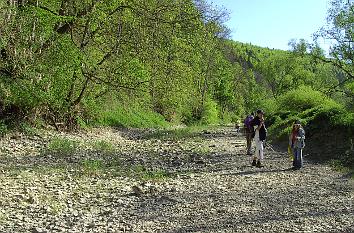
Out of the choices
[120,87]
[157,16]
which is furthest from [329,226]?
[120,87]

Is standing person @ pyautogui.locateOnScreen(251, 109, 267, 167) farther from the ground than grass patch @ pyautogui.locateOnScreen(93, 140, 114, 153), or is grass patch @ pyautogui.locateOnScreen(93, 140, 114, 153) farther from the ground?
standing person @ pyautogui.locateOnScreen(251, 109, 267, 167)

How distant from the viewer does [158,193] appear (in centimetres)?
1091

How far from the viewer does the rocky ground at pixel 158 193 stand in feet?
27.2

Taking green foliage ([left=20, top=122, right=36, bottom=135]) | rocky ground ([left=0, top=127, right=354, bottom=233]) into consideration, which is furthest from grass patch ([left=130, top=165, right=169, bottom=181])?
green foliage ([left=20, top=122, right=36, bottom=135])

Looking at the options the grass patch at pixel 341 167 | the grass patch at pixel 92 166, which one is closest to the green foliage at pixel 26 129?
the grass patch at pixel 92 166

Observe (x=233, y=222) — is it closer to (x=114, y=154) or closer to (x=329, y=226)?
(x=329, y=226)

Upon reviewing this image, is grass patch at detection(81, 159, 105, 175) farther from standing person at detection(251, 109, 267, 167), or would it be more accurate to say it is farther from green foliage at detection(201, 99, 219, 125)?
green foliage at detection(201, 99, 219, 125)

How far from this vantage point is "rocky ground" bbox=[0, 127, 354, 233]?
27.2 feet

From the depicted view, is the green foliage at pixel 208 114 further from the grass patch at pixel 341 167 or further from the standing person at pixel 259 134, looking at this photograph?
the standing person at pixel 259 134

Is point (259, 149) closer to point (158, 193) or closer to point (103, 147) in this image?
point (158, 193)

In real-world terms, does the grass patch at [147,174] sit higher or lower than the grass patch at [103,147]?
lower

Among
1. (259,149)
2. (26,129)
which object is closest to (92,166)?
(259,149)

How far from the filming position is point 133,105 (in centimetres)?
2586

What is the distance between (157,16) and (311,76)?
50444 mm
